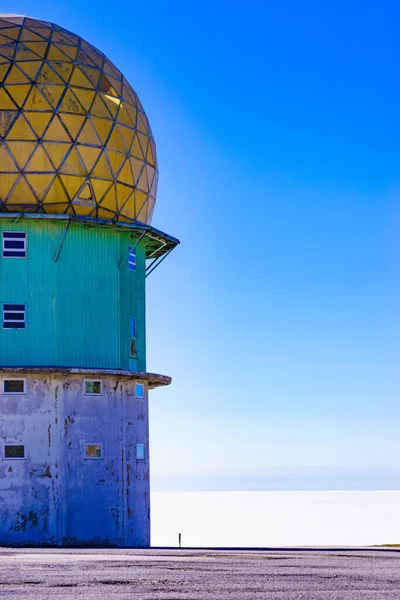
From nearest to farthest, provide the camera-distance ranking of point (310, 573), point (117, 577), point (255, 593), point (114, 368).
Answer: point (255, 593) → point (117, 577) → point (310, 573) → point (114, 368)

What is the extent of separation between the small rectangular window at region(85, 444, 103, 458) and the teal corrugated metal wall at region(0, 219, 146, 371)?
247cm

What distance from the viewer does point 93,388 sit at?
33875mm

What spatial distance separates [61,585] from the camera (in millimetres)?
16188

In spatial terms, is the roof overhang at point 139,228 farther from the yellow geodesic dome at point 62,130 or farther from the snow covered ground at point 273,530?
the snow covered ground at point 273,530

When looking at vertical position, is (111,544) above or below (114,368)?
below

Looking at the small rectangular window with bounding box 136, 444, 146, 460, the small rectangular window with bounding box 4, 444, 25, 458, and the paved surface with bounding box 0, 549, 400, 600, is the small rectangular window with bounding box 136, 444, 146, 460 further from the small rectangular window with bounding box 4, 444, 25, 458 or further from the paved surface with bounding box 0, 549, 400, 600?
the paved surface with bounding box 0, 549, 400, 600

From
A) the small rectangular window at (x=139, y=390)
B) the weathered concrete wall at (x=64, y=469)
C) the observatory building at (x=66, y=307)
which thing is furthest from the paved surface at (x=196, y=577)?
the small rectangular window at (x=139, y=390)

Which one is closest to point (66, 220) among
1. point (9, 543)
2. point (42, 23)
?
point (42, 23)

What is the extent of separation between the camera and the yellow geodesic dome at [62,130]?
33656 millimetres

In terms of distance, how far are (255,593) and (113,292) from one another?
65.3 feet

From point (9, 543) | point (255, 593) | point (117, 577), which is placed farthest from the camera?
point (9, 543)

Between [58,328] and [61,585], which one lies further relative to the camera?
[58,328]

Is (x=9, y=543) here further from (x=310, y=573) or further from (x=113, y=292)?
(x=310, y=573)

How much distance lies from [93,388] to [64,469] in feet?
8.68
